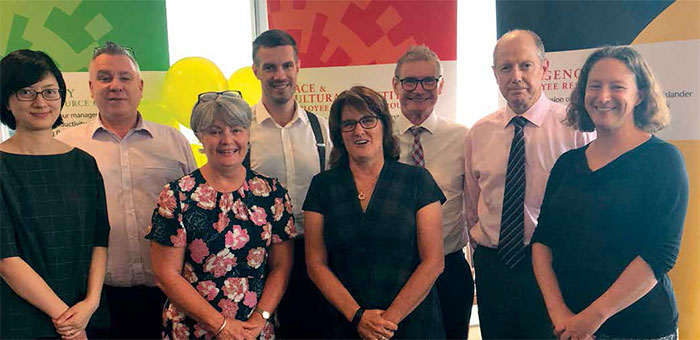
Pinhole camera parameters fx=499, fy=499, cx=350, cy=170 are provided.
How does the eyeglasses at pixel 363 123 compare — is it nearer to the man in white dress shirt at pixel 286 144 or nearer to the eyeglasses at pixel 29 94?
the man in white dress shirt at pixel 286 144

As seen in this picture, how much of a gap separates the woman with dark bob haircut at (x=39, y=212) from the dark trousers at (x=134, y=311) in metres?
0.35

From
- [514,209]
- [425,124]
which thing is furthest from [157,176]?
[514,209]

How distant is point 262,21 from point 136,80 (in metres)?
1.85

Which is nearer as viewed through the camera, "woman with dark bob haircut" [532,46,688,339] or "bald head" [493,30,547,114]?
"woman with dark bob haircut" [532,46,688,339]

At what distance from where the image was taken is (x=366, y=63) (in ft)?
11.8

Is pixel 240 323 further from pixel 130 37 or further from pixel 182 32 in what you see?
pixel 182 32

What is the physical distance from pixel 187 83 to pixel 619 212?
2.66m

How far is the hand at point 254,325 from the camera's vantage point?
79.7 inches

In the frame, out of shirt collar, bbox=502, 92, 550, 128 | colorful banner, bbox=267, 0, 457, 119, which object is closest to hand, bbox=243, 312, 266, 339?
shirt collar, bbox=502, 92, 550, 128

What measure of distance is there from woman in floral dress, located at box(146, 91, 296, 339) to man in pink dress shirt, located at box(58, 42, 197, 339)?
396mm

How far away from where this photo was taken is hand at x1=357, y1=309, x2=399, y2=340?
77.9 inches

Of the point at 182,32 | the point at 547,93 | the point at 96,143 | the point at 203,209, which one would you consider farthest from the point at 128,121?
the point at 547,93

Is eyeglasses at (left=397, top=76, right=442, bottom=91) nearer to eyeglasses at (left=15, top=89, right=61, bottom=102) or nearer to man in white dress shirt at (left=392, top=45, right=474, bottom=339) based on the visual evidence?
man in white dress shirt at (left=392, top=45, right=474, bottom=339)

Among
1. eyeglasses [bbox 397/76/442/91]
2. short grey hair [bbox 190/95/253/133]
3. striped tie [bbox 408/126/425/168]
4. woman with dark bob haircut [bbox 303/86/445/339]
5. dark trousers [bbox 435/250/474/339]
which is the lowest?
dark trousers [bbox 435/250/474/339]
